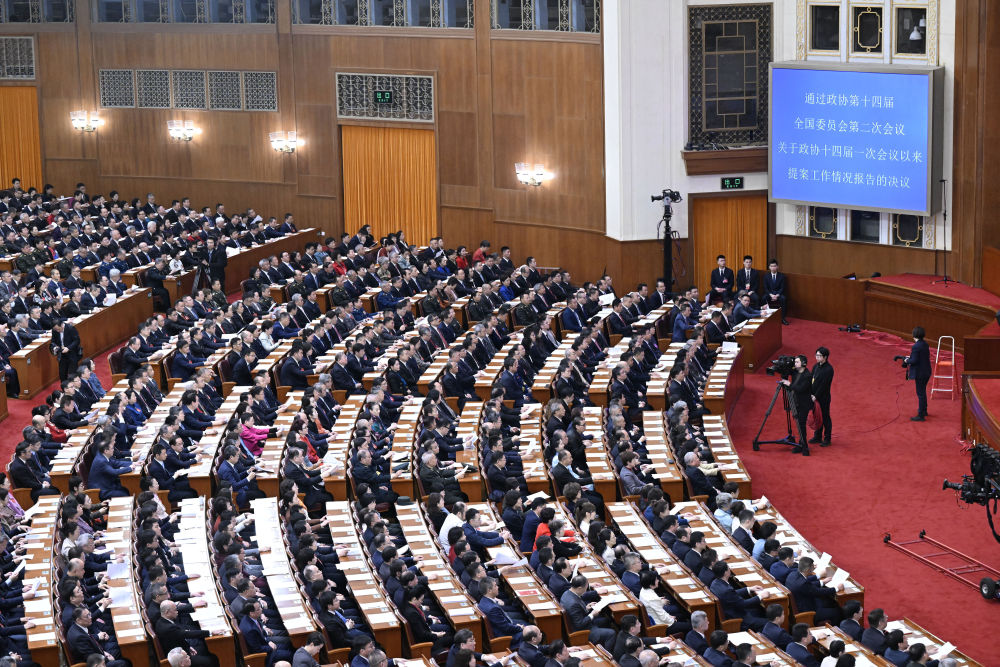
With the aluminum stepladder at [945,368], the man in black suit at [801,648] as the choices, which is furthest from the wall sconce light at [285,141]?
the man in black suit at [801,648]

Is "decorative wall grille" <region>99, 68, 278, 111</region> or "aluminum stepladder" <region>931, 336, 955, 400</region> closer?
"aluminum stepladder" <region>931, 336, 955, 400</region>

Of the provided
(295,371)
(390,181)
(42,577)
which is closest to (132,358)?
(295,371)

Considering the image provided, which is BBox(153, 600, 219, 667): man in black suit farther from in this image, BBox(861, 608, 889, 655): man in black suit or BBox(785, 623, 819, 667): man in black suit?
BBox(861, 608, 889, 655): man in black suit

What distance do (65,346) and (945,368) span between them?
42.5 ft

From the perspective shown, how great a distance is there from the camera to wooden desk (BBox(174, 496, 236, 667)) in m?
12.4

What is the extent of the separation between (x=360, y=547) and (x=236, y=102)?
18922mm

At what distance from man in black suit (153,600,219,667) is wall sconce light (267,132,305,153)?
19748 mm

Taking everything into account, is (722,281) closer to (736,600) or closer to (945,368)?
(945,368)

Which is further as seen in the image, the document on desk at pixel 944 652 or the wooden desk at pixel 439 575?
the wooden desk at pixel 439 575

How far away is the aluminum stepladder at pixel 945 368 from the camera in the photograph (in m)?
21.5

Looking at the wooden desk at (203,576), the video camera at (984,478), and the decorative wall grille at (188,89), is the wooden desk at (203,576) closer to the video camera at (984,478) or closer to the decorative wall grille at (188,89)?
the video camera at (984,478)

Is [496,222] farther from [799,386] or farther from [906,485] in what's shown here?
[906,485]

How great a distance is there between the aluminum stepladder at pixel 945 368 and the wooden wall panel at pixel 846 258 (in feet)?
6.84

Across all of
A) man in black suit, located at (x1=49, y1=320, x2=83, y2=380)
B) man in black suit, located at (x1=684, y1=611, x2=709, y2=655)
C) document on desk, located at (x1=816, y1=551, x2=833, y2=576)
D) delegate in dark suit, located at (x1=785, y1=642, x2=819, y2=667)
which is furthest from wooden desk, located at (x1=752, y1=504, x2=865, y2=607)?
man in black suit, located at (x1=49, y1=320, x2=83, y2=380)
